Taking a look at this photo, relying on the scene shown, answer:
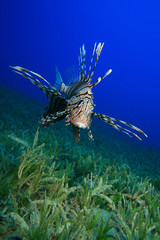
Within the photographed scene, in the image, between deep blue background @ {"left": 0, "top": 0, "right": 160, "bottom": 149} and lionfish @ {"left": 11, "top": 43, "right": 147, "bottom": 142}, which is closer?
lionfish @ {"left": 11, "top": 43, "right": 147, "bottom": 142}

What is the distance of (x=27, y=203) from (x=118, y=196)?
131cm

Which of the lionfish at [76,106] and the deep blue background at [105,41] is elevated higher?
the deep blue background at [105,41]

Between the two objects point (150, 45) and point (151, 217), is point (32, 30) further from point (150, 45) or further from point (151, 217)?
point (151, 217)

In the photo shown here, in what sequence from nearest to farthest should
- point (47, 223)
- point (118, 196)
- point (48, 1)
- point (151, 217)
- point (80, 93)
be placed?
point (47, 223), point (151, 217), point (118, 196), point (80, 93), point (48, 1)

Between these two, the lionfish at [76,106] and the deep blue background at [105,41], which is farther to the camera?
the deep blue background at [105,41]

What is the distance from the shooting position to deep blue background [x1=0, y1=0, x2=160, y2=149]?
113938 millimetres

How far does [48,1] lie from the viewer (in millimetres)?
130625

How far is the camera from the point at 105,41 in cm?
11475

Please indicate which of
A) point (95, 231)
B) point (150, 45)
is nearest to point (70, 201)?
point (95, 231)

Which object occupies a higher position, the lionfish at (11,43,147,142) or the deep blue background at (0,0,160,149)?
the deep blue background at (0,0,160,149)

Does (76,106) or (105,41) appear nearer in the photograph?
(76,106)

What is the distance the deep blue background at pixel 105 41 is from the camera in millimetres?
113938

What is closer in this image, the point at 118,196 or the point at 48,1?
the point at 118,196

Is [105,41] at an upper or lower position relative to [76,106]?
upper
